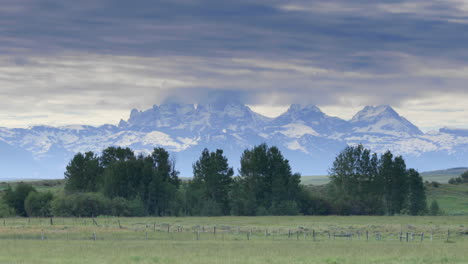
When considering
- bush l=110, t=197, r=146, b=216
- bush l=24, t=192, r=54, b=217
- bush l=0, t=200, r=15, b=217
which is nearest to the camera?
bush l=0, t=200, r=15, b=217

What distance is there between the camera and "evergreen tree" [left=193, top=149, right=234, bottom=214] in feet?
487

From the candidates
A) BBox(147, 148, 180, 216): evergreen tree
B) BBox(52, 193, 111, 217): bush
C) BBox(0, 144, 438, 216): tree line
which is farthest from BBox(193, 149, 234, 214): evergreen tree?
BBox(52, 193, 111, 217): bush

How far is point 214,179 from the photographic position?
14825 cm

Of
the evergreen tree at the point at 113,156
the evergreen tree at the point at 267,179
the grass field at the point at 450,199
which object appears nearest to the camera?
the evergreen tree at the point at 267,179

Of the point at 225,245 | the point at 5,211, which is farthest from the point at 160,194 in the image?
the point at 225,245

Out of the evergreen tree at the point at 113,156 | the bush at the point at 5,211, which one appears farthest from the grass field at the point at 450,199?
the bush at the point at 5,211

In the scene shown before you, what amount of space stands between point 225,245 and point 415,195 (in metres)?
90.0

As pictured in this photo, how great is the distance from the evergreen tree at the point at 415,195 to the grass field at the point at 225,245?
4868cm

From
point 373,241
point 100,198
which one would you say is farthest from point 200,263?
point 100,198

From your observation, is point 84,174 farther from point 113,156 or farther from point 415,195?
point 415,195

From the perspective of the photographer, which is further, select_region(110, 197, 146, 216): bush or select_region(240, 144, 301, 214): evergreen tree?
select_region(240, 144, 301, 214): evergreen tree

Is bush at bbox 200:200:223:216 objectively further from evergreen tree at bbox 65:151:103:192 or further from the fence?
the fence

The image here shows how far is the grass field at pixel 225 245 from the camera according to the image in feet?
177

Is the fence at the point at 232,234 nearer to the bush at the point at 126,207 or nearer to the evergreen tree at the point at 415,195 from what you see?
the bush at the point at 126,207
